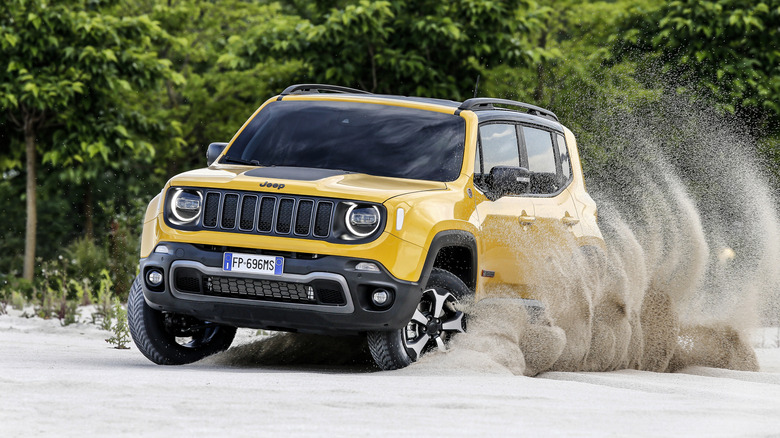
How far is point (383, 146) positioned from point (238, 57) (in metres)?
9.89

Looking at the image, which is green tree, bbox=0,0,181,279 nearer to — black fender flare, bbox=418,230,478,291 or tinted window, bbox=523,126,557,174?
tinted window, bbox=523,126,557,174

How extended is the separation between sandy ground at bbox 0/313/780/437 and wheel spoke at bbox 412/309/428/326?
0.32 meters

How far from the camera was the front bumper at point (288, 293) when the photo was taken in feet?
22.1

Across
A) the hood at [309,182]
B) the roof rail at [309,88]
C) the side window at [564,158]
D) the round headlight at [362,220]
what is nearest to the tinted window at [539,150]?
the side window at [564,158]

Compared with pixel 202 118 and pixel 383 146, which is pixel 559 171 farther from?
pixel 202 118

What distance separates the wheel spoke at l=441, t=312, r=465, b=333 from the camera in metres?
7.28

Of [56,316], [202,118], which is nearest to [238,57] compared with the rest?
[202,118]

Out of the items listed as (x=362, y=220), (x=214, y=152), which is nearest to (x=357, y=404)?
(x=362, y=220)

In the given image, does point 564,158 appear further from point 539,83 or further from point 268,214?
point 539,83

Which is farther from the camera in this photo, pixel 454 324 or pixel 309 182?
pixel 454 324

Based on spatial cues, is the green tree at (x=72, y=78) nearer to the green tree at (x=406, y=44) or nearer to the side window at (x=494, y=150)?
the green tree at (x=406, y=44)

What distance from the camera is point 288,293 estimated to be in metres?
6.83

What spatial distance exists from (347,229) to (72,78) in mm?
8943

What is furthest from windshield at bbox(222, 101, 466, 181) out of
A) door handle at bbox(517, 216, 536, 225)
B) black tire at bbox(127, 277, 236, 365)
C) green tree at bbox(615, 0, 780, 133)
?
green tree at bbox(615, 0, 780, 133)
